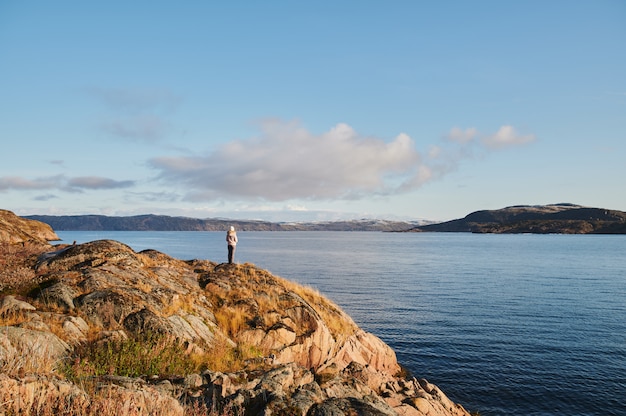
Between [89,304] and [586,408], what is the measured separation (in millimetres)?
21617

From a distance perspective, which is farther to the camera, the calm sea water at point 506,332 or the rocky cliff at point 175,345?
the calm sea water at point 506,332

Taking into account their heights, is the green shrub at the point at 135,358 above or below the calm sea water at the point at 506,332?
above

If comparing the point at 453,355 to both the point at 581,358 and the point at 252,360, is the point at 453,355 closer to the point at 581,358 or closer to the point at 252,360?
the point at 581,358

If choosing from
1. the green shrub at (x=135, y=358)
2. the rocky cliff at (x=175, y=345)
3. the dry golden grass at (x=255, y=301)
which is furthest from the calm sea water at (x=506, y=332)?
the green shrub at (x=135, y=358)

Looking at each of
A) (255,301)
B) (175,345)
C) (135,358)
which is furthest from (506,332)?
(135,358)

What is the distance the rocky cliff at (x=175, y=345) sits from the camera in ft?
23.2

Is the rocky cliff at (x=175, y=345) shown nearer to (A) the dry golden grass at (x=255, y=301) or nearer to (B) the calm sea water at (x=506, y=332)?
(A) the dry golden grass at (x=255, y=301)

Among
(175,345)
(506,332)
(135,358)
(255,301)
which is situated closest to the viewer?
(135,358)

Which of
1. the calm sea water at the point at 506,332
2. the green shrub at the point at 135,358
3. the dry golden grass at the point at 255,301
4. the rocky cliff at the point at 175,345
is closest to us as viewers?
the rocky cliff at the point at 175,345

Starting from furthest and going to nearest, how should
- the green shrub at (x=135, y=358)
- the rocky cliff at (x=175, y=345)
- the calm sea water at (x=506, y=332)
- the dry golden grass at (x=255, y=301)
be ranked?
the calm sea water at (x=506, y=332) < the dry golden grass at (x=255, y=301) < the green shrub at (x=135, y=358) < the rocky cliff at (x=175, y=345)

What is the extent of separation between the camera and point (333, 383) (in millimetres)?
10453

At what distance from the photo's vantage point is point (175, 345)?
11727 mm

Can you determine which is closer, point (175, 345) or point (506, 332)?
point (175, 345)

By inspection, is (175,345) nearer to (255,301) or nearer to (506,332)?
(255,301)
